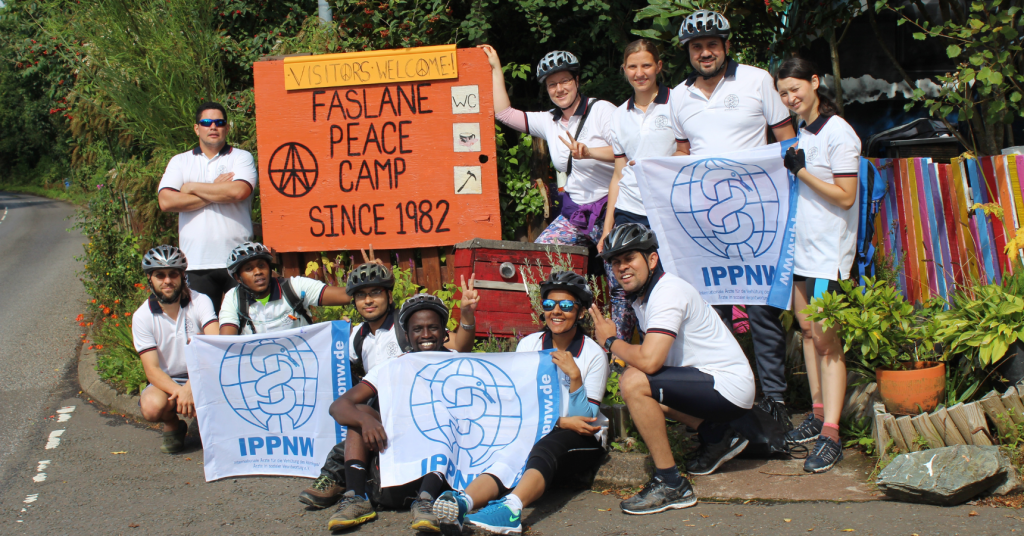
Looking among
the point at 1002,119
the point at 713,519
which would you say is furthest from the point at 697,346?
the point at 1002,119

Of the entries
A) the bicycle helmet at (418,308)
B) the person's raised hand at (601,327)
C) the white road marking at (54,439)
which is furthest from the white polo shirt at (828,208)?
the white road marking at (54,439)

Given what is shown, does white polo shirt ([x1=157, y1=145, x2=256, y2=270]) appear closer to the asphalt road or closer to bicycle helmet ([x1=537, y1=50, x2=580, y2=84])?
the asphalt road

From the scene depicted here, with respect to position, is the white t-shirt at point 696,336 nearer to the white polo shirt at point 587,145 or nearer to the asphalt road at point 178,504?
the asphalt road at point 178,504

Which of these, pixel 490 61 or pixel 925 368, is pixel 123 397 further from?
pixel 925 368

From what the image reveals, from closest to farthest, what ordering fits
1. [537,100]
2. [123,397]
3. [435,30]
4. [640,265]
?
[640,265]
[123,397]
[435,30]
[537,100]

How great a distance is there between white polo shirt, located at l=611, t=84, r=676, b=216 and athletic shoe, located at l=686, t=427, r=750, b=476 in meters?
1.58

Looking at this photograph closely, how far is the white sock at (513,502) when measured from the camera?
3.90m

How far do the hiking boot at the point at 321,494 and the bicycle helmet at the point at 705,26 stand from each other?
3.33 m

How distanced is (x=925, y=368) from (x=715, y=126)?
1.83 meters

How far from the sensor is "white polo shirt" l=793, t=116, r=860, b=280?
454cm

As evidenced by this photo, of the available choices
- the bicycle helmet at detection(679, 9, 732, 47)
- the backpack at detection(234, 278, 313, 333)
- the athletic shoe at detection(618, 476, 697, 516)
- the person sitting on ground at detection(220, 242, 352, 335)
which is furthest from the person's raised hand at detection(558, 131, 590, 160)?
the athletic shoe at detection(618, 476, 697, 516)

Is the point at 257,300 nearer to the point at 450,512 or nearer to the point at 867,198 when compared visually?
the point at 450,512

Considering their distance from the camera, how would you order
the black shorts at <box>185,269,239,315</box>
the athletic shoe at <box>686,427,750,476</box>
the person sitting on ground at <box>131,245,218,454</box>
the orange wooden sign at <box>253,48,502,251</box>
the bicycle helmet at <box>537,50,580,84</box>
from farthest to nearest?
the orange wooden sign at <box>253,48,502,251</box> → the black shorts at <box>185,269,239,315</box> → the bicycle helmet at <box>537,50,580,84</box> → the person sitting on ground at <box>131,245,218,454</box> → the athletic shoe at <box>686,427,750,476</box>

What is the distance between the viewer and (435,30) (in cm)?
756
